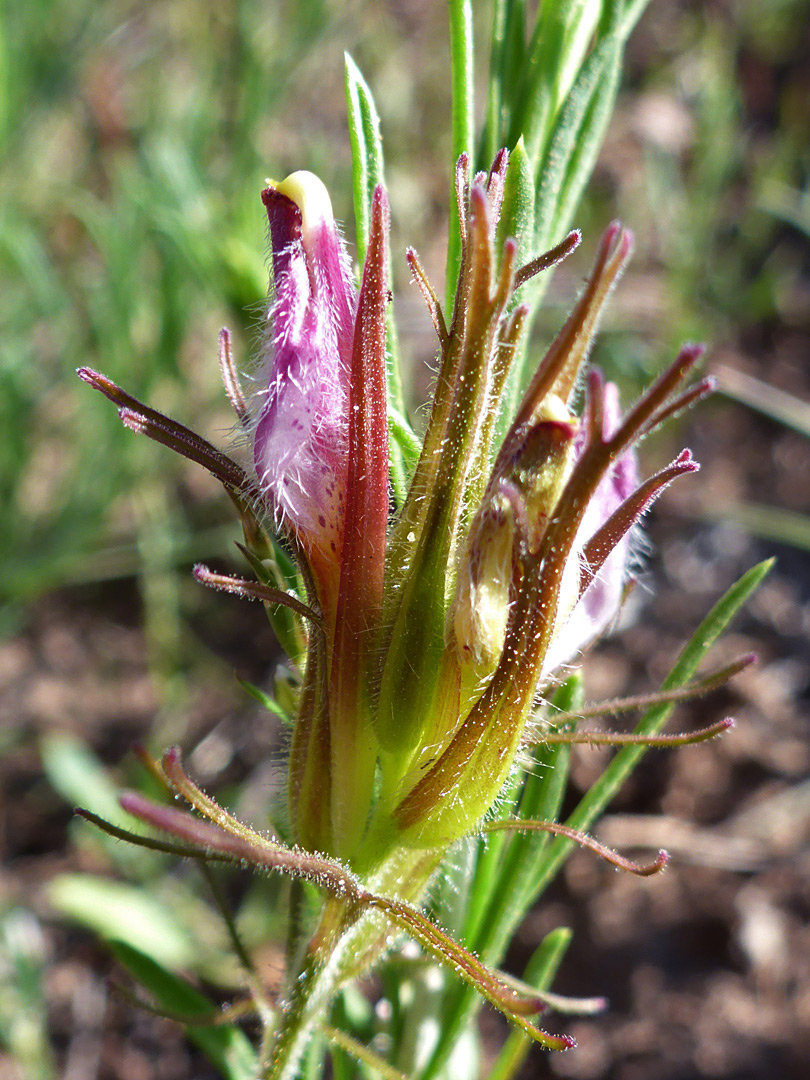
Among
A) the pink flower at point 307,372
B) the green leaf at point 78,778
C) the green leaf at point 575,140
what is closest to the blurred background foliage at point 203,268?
the green leaf at point 78,778

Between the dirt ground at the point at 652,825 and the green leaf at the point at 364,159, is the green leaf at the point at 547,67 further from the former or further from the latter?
the dirt ground at the point at 652,825

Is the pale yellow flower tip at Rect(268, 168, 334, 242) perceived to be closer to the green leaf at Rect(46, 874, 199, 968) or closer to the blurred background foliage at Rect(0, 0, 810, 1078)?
the blurred background foliage at Rect(0, 0, 810, 1078)

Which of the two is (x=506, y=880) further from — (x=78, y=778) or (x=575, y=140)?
(x=78, y=778)

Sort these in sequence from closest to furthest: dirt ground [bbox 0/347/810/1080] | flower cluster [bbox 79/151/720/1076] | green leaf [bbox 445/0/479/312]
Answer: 1. flower cluster [bbox 79/151/720/1076]
2. green leaf [bbox 445/0/479/312]
3. dirt ground [bbox 0/347/810/1080]

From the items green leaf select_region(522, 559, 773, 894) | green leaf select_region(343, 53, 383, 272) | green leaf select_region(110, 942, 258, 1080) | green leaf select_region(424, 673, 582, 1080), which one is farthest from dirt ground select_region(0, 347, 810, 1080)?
green leaf select_region(343, 53, 383, 272)

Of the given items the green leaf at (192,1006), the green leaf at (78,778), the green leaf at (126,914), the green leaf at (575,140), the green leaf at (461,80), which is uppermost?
the green leaf at (575,140)

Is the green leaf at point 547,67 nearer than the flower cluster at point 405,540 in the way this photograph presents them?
No

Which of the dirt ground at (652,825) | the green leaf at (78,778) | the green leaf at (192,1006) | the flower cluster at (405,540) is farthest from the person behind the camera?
the green leaf at (78,778)
